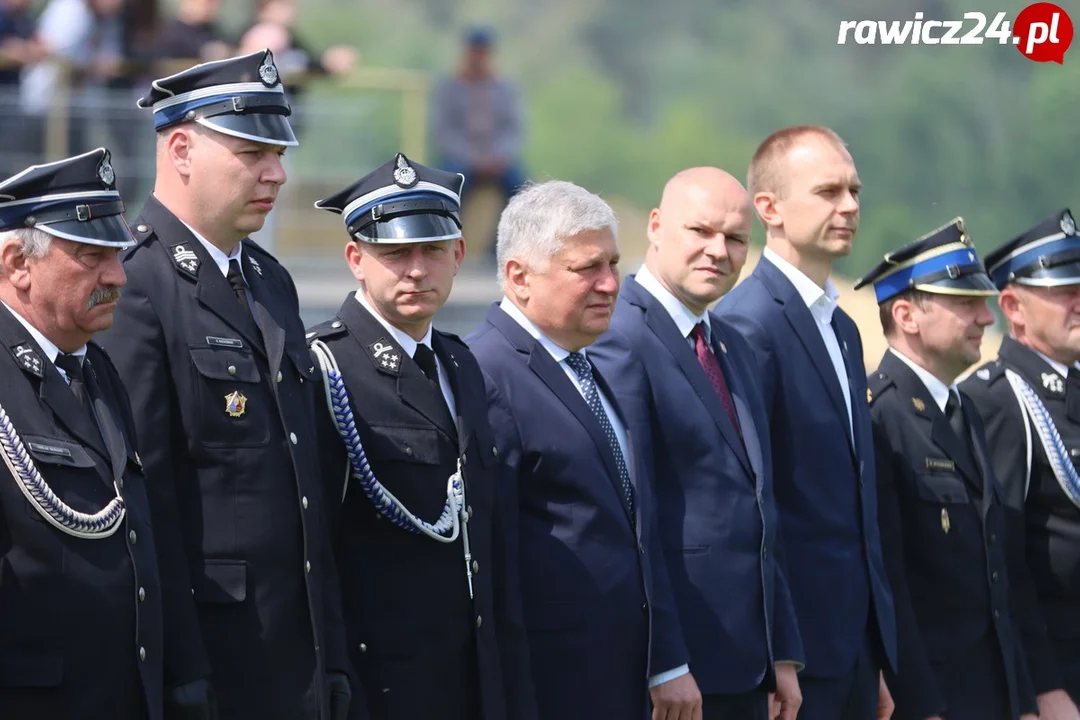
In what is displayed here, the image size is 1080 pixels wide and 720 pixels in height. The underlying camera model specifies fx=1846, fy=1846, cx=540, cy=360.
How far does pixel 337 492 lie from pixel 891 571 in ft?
6.83

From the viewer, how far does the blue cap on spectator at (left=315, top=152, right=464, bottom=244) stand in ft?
15.0

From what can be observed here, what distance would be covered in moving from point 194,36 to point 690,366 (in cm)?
658

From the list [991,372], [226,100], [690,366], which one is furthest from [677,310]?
[991,372]

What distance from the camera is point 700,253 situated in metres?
5.28

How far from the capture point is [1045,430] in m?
6.43

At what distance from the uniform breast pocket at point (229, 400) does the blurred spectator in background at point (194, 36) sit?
695cm

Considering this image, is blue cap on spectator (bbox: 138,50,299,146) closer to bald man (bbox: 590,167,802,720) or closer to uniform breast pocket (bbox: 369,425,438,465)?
uniform breast pocket (bbox: 369,425,438,465)

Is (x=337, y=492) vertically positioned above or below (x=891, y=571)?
above

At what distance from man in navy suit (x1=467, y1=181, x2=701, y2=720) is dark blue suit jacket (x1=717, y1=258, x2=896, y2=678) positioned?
665 mm

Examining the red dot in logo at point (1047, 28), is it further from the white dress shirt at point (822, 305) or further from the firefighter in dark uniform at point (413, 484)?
the firefighter in dark uniform at point (413, 484)

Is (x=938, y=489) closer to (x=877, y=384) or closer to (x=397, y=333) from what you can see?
(x=877, y=384)

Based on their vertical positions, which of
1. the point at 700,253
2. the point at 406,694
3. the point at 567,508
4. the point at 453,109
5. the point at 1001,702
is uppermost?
the point at 453,109

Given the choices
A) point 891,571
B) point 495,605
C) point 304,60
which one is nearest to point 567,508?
point 495,605

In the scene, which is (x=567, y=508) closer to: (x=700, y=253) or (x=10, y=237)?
(x=700, y=253)
